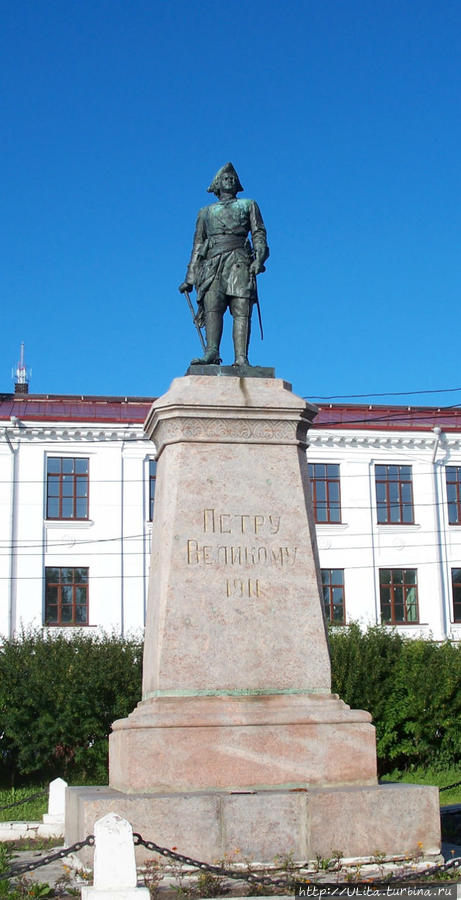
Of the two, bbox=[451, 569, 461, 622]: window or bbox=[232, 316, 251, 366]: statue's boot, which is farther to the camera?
bbox=[451, 569, 461, 622]: window

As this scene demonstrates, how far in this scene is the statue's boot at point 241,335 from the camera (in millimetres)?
10000

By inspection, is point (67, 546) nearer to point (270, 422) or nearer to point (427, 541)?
point (427, 541)

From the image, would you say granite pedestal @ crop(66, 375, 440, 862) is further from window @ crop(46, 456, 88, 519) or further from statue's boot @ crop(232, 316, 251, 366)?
window @ crop(46, 456, 88, 519)

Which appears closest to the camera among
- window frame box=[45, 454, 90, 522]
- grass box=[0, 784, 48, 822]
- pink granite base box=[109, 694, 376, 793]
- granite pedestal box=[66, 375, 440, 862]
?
granite pedestal box=[66, 375, 440, 862]

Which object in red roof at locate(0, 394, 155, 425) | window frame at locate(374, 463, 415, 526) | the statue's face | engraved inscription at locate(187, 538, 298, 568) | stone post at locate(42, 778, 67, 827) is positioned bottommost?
stone post at locate(42, 778, 67, 827)

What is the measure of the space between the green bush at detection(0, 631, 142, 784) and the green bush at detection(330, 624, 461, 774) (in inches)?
215

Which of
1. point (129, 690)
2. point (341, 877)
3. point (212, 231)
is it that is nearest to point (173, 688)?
point (341, 877)

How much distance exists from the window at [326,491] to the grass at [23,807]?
44.7 feet

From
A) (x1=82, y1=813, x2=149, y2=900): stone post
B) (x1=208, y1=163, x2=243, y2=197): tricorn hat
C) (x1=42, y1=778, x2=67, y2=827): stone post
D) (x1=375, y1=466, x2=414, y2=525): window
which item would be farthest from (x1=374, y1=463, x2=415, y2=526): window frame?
(x1=82, y1=813, x2=149, y2=900): stone post

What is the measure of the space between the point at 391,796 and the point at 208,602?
2049 millimetres

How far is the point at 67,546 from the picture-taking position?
1325 inches

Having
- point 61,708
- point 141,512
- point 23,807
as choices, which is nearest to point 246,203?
point 23,807

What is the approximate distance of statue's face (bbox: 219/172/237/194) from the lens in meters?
10.4

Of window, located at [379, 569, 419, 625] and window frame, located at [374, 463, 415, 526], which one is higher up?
window frame, located at [374, 463, 415, 526]
